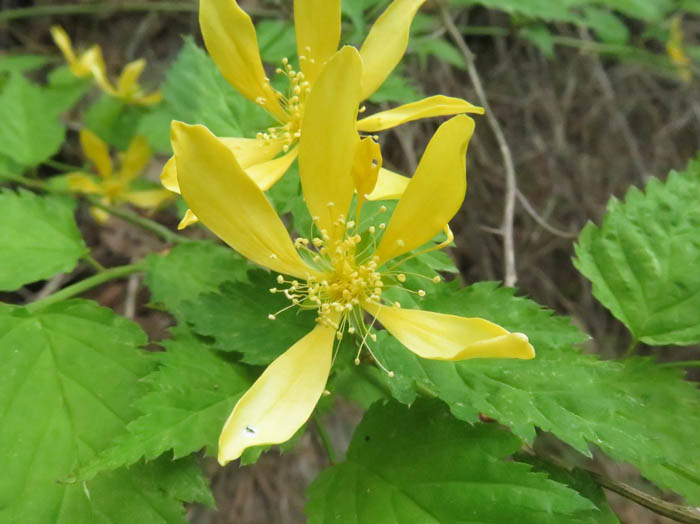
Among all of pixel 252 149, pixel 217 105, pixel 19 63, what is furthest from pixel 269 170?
pixel 19 63

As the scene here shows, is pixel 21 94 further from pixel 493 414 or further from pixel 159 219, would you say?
pixel 493 414

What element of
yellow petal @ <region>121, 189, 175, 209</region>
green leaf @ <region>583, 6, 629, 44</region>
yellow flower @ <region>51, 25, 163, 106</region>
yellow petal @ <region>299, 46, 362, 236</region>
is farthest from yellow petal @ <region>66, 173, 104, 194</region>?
green leaf @ <region>583, 6, 629, 44</region>

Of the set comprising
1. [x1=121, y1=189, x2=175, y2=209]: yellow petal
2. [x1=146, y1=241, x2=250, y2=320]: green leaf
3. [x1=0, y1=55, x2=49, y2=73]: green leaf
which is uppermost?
[x1=0, y1=55, x2=49, y2=73]: green leaf

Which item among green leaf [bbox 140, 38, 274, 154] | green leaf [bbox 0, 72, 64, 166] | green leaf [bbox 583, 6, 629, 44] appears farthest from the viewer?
green leaf [bbox 583, 6, 629, 44]

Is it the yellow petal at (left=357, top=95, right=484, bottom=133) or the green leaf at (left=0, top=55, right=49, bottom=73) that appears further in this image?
the green leaf at (left=0, top=55, right=49, bottom=73)

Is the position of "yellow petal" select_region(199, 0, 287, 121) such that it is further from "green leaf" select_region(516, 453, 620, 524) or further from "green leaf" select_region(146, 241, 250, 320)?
"green leaf" select_region(516, 453, 620, 524)

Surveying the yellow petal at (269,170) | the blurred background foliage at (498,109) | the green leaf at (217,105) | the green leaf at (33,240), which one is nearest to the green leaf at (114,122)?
the blurred background foliage at (498,109)

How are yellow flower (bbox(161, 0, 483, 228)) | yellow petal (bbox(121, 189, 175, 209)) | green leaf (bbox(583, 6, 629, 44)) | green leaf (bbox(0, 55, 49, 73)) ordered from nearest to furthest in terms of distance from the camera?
1. yellow flower (bbox(161, 0, 483, 228))
2. yellow petal (bbox(121, 189, 175, 209))
3. green leaf (bbox(0, 55, 49, 73))
4. green leaf (bbox(583, 6, 629, 44))
